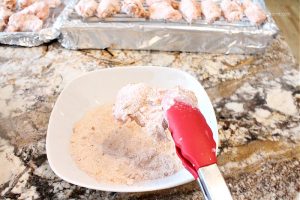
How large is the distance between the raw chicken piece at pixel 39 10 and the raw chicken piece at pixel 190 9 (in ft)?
1.43

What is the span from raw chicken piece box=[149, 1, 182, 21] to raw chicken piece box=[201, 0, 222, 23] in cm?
8

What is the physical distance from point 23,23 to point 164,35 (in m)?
0.44

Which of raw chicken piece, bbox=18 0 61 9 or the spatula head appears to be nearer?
the spatula head

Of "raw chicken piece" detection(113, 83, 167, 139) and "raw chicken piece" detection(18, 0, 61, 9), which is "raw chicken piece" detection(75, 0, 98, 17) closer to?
"raw chicken piece" detection(18, 0, 61, 9)

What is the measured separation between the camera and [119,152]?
27.5 inches

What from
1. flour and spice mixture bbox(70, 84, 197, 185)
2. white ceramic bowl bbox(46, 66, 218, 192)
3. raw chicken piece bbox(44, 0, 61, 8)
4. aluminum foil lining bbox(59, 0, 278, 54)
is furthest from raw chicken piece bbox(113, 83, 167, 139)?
raw chicken piece bbox(44, 0, 61, 8)

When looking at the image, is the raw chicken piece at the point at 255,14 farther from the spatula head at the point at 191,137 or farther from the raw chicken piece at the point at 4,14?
the raw chicken piece at the point at 4,14

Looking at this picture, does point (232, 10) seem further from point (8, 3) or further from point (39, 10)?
point (8, 3)

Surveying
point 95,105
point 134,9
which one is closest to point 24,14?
point 134,9

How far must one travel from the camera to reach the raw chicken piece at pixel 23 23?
1036mm

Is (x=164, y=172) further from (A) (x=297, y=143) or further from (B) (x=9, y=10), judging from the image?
(B) (x=9, y=10)

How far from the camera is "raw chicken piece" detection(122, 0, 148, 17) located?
1023 mm

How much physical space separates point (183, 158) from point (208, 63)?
54 centimetres

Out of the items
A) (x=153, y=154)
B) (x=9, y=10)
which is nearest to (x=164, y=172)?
(x=153, y=154)
